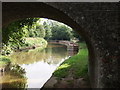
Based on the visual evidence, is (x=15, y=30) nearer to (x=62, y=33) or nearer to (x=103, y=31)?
(x=103, y=31)

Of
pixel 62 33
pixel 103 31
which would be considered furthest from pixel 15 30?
pixel 62 33

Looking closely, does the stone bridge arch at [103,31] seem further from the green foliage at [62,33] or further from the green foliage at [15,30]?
the green foliage at [62,33]

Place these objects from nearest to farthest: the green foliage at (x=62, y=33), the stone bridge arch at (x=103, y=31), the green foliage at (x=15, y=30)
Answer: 1. the stone bridge arch at (x=103, y=31)
2. the green foliage at (x=15, y=30)
3. the green foliage at (x=62, y=33)

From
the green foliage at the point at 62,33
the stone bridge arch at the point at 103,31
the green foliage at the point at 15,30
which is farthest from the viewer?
Answer: the green foliage at the point at 62,33

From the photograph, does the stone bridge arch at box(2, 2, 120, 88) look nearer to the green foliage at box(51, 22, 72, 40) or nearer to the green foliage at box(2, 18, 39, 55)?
the green foliage at box(2, 18, 39, 55)

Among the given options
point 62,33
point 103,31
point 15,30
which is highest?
point 62,33

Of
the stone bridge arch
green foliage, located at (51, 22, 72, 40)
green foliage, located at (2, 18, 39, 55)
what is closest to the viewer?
the stone bridge arch

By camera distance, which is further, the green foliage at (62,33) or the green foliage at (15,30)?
A: the green foliage at (62,33)

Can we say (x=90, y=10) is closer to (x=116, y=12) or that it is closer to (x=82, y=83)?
(x=116, y=12)

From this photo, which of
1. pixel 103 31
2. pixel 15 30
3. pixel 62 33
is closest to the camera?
pixel 103 31

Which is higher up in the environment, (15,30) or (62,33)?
(62,33)

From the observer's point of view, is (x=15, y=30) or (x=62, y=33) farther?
(x=62, y=33)

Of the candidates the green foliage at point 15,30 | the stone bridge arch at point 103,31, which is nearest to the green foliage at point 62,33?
the green foliage at point 15,30

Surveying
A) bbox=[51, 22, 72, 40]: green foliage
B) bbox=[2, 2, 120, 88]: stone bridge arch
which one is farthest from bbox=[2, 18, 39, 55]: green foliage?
bbox=[51, 22, 72, 40]: green foliage
